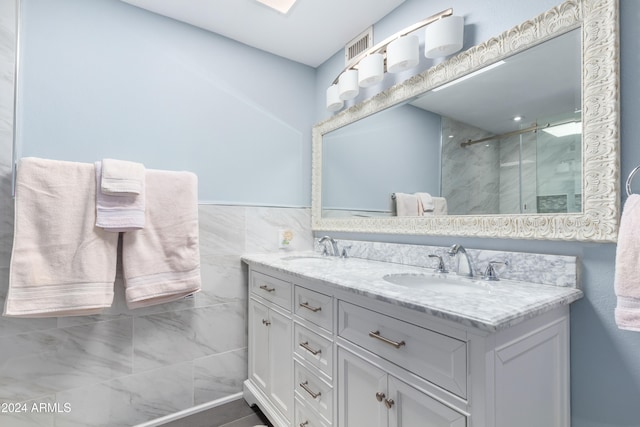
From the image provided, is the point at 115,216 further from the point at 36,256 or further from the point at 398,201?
the point at 398,201

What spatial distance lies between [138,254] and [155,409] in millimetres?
876

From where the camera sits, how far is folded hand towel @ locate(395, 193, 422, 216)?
4.95 ft

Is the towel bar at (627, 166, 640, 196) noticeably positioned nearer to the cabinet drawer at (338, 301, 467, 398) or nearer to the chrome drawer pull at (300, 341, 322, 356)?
the cabinet drawer at (338, 301, 467, 398)

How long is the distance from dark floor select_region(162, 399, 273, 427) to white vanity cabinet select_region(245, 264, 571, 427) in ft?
0.94

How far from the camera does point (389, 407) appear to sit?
2.95 feet

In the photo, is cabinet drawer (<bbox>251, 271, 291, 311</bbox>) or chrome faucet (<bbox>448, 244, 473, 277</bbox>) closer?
chrome faucet (<bbox>448, 244, 473, 277</bbox>)

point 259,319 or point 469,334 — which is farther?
point 259,319

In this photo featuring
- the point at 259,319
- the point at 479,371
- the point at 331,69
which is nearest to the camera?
the point at 479,371

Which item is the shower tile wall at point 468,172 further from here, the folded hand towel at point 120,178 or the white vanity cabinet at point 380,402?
the folded hand towel at point 120,178

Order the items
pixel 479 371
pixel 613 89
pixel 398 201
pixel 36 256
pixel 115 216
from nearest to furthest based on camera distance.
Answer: pixel 479 371, pixel 613 89, pixel 36 256, pixel 115 216, pixel 398 201

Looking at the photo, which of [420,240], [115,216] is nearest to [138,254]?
[115,216]

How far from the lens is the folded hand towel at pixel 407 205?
1508 millimetres

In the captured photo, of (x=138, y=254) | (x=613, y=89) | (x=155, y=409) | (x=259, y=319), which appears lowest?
(x=155, y=409)

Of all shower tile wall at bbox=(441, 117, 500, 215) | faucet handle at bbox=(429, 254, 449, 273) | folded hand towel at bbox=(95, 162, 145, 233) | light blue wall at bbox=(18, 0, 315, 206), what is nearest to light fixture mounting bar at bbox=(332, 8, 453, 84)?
shower tile wall at bbox=(441, 117, 500, 215)
